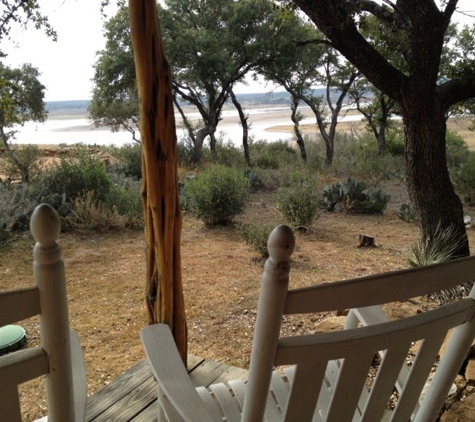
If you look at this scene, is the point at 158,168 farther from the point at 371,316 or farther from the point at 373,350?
the point at 373,350

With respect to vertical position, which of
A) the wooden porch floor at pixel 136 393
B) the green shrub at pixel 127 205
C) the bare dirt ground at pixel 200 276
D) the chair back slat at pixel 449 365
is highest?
the chair back slat at pixel 449 365

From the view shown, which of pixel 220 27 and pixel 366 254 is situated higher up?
pixel 220 27

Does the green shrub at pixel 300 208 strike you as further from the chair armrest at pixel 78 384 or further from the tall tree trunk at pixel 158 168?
the chair armrest at pixel 78 384

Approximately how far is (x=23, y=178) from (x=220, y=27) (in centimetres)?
584

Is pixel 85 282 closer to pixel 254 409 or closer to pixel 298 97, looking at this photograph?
pixel 254 409

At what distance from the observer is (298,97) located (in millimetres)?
10562

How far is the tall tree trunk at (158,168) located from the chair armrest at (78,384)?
2.21ft

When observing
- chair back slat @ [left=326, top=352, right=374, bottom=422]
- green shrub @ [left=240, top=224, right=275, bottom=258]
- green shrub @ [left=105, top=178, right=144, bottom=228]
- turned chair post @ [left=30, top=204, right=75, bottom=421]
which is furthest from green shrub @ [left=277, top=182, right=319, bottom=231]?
turned chair post @ [left=30, top=204, right=75, bottom=421]

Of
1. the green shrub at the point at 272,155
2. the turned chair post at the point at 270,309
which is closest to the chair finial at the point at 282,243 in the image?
the turned chair post at the point at 270,309

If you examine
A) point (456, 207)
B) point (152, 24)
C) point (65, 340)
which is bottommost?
point (456, 207)

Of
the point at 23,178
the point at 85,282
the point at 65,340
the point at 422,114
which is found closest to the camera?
the point at 65,340

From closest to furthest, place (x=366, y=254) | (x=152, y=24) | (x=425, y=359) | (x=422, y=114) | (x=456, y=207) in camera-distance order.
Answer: (x=425, y=359) < (x=152, y=24) < (x=422, y=114) < (x=456, y=207) < (x=366, y=254)

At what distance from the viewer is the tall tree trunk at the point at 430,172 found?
2.91 metres

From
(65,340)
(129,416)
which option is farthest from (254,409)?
(129,416)
